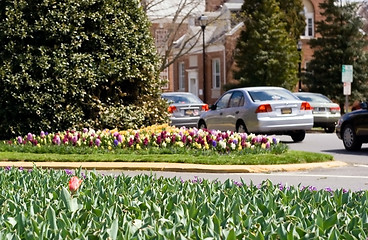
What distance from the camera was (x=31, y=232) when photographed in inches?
190

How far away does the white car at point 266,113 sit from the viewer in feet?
71.6

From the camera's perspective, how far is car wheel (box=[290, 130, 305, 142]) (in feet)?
77.0

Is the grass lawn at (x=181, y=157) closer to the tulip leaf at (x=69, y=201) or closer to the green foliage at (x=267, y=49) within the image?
the tulip leaf at (x=69, y=201)

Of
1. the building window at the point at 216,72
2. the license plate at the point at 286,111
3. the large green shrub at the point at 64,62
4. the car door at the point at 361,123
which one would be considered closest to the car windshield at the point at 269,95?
the license plate at the point at 286,111

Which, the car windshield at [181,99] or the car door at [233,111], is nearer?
the car door at [233,111]

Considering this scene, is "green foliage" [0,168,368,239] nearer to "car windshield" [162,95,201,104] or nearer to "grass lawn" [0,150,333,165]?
"grass lawn" [0,150,333,165]

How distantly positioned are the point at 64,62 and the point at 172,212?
13288mm

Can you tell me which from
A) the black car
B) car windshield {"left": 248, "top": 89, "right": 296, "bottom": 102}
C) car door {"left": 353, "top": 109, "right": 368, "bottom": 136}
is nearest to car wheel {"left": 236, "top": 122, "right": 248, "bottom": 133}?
car windshield {"left": 248, "top": 89, "right": 296, "bottom": 102}

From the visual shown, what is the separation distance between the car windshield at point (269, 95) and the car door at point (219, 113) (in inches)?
54.1

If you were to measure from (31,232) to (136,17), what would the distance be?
15.5 metres

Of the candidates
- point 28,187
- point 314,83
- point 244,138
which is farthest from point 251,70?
point 28,187

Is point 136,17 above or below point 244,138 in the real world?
above

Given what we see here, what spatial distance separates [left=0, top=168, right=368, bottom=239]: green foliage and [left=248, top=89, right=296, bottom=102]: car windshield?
1511cm

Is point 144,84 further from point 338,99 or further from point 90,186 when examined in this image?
point 338,99
